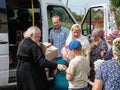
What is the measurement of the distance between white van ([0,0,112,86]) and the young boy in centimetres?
264

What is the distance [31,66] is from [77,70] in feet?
2.50

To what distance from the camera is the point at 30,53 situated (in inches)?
240

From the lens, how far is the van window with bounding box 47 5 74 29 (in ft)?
30.6

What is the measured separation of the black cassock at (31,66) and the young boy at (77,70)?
48 centimetres

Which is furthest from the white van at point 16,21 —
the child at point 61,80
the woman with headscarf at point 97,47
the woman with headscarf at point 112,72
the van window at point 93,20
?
the woman with headscarf at point 112,72

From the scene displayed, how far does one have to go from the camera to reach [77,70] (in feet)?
19.1

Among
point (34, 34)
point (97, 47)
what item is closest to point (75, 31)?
point (97, 47)

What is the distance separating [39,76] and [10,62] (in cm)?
253

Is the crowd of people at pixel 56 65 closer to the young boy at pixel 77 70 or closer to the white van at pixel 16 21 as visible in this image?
the young boy at pixel 77 70

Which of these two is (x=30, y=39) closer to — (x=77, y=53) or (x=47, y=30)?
(x=77, y=53)

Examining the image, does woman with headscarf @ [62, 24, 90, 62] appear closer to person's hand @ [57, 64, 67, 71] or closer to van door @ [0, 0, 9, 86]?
person's hand @ [57, 64, 67, 71]

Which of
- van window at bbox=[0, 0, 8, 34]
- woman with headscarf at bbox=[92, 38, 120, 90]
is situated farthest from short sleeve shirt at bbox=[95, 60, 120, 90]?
van window at bbox=[0, 0, 8, 34]

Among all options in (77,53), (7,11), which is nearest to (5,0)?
(7,11)

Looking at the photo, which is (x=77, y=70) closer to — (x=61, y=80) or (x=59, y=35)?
(x=61, y=80)
